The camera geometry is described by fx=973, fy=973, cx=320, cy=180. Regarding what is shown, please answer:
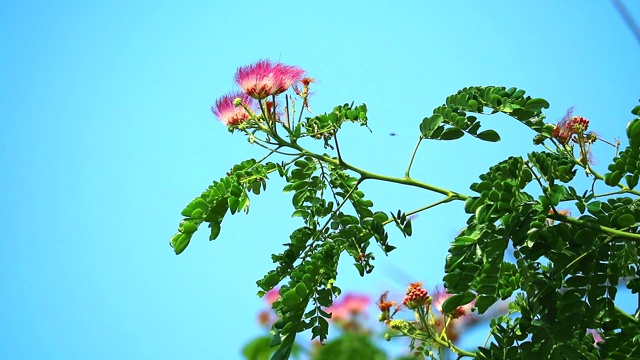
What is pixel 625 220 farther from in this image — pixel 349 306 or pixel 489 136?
pixel 349 306

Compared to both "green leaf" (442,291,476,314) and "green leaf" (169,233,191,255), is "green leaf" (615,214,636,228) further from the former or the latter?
"green leaf" (169,233,191,255)

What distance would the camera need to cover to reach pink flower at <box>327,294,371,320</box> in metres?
2.96

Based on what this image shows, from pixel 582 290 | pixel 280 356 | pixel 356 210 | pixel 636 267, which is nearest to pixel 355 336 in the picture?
pixel 280 356

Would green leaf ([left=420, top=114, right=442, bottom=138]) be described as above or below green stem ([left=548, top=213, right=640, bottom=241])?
above

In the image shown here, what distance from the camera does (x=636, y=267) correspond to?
2736 mm

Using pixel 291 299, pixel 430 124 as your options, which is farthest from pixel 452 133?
A: pixel 291 299

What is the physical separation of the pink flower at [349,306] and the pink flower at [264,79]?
665 mm

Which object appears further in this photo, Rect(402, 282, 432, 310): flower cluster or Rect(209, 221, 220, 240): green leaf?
Rect(402, 282, 432, 310): flower cluster

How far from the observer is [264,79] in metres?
2.81

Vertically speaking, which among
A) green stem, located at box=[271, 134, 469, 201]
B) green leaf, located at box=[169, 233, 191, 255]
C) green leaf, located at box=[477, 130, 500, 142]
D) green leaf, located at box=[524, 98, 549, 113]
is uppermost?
green leaf, located at box=[524, 98, 549, 113]

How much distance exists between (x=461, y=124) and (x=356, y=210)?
409 mm

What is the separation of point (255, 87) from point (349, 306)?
29.2 inches

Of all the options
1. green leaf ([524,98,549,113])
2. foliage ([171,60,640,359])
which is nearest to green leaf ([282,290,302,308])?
foliage ([171,60,640,359])

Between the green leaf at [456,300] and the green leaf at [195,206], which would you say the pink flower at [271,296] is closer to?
the green leaf at [195,206]
